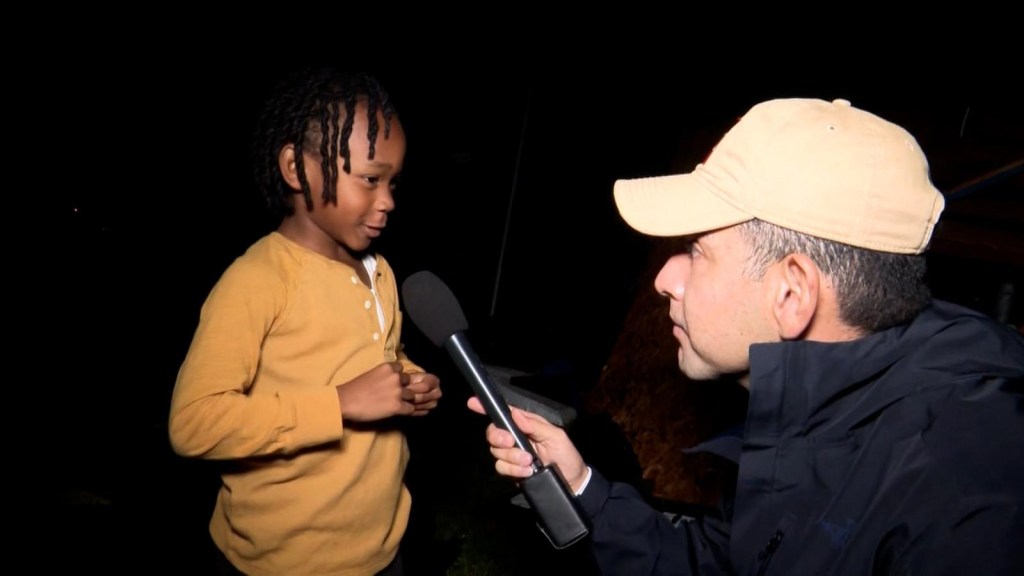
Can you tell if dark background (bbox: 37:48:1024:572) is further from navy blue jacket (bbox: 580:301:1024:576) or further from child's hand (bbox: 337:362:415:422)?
navy blue jacket (bbox: 580:301:1024:576)

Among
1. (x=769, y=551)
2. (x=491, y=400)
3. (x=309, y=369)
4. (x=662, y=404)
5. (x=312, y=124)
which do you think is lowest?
(x=662, y=404)

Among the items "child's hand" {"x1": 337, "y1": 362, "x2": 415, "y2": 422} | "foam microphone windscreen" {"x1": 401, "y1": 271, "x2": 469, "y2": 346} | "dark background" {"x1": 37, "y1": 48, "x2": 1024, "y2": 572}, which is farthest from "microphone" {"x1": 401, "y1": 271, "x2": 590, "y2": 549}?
"dark background" {"x1": 37, "y1": 48, "x2": 1024, "y2": 572}

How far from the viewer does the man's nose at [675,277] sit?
1770 millimetres

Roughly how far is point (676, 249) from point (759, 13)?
199cm

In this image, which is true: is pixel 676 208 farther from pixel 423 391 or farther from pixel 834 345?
pixel 423 391

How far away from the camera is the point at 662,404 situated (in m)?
4.52

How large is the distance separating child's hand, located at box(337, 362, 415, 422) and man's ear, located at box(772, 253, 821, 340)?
1.23 m

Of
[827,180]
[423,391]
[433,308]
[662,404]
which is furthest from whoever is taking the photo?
[662,404]

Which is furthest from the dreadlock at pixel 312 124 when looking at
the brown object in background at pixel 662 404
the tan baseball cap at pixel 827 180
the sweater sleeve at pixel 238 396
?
the brown object in background at pixel 662 404

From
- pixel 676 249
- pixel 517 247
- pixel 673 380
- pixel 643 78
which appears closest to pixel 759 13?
pixel 643 78

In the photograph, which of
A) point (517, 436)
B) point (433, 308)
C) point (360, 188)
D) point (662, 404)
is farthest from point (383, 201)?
point (662, 404)

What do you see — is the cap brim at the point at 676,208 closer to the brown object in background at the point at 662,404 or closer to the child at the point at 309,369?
the child at the point at 309,369

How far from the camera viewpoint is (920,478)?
1.24 m

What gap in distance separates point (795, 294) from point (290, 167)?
174cm
